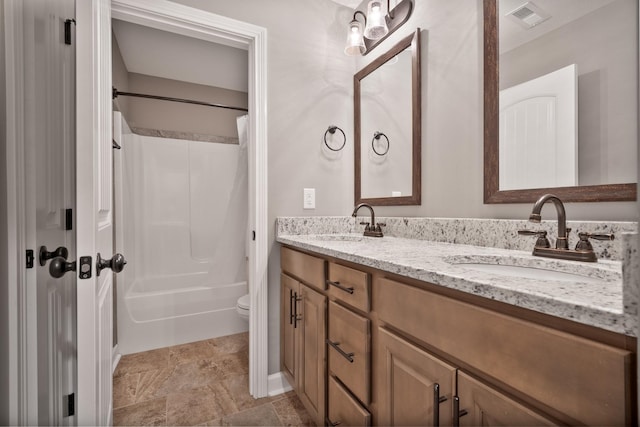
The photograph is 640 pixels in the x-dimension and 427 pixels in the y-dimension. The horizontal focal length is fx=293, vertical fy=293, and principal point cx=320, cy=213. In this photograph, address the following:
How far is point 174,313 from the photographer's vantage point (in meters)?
2.32

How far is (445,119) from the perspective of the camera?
4.43 ft

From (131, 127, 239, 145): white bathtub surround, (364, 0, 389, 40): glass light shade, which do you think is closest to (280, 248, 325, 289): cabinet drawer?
(364, 0, 389, 40): glass light shade

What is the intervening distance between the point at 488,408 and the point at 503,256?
0.51 meters

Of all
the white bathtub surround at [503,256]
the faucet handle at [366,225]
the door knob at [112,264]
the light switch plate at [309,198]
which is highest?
the light switch plate at [309,198]

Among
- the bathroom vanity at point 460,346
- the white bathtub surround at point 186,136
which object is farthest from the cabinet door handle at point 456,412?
the white bathtub surround at point 186,136

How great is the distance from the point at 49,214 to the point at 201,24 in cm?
121

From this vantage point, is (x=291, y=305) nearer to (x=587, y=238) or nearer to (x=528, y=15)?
(x=587, y=238)

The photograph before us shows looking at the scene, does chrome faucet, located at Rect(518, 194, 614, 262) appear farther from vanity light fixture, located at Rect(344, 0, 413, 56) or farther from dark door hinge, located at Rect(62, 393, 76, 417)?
dark door hinge, located at Rect(62, 393, 76, 417)

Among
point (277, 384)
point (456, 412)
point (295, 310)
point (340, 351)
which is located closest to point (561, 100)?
point (456, 412)

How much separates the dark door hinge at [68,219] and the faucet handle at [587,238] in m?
1.57

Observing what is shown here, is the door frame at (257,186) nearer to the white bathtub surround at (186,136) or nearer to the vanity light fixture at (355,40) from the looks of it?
the vanity light fixture at (355,40)

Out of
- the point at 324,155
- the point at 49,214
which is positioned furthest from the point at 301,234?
the point at 49,214

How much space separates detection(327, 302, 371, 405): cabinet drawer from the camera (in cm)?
93

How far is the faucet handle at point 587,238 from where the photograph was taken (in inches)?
30.9
